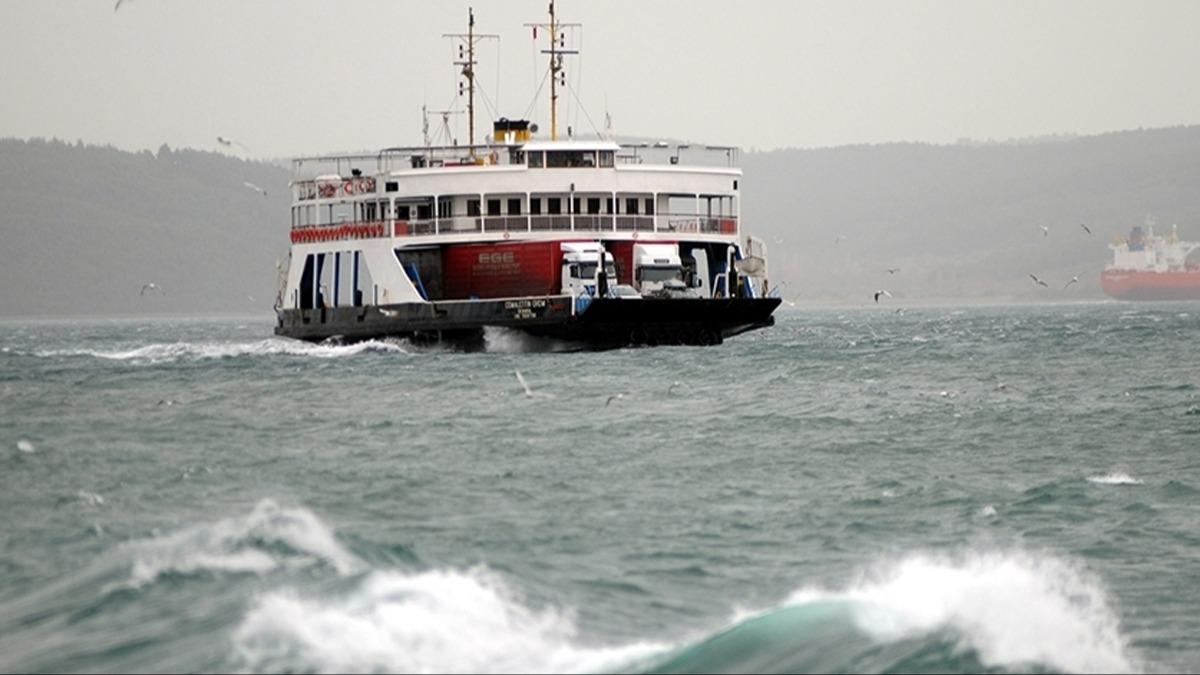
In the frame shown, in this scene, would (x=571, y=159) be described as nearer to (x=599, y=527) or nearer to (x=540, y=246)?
(x=540, y=246)

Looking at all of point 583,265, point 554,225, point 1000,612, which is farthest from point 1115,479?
point 554,225

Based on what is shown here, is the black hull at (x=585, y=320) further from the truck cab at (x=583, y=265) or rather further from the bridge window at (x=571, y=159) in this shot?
the bridge window at (x=571, y=159)

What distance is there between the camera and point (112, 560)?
68.3 feet

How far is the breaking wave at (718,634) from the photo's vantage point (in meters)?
16.8

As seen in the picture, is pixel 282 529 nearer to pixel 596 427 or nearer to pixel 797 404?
pixel 596 427

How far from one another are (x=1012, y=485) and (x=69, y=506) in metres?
12.0

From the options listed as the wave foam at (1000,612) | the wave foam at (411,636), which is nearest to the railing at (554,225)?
the wave foam at (1000,612)

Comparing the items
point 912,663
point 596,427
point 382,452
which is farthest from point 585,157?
point 912,663

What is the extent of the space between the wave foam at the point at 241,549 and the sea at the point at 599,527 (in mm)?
52

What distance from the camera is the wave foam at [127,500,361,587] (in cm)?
1947

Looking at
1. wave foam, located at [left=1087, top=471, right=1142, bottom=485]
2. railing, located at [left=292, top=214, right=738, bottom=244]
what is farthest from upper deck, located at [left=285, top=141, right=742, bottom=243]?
wave foam, located at [left=1087, top=471, right=1142, bottom=485]

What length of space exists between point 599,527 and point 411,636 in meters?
7.56

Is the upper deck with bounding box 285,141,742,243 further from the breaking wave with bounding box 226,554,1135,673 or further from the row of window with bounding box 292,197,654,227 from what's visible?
the breaking wave with bounding box 226,554,1135,673

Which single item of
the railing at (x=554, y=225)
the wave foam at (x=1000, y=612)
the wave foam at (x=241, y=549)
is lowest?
the wave foam at (x=1000, y=612)
